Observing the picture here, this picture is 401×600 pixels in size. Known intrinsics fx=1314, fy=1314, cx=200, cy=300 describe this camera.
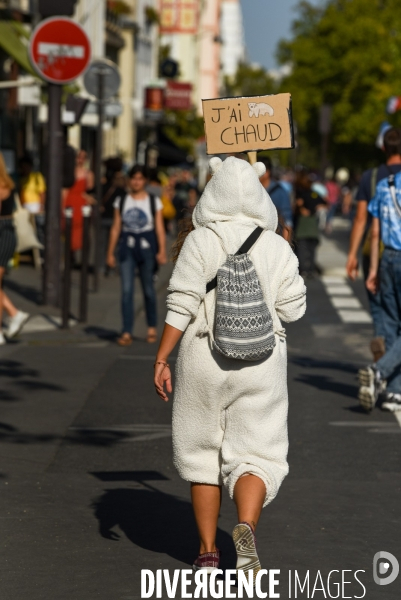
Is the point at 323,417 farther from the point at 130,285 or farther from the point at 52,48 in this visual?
the point at 52,48

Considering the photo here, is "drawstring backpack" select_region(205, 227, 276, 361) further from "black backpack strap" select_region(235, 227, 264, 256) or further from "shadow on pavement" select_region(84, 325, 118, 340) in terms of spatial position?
"shadow on pavement" select_region(84, 325, 118, 340)

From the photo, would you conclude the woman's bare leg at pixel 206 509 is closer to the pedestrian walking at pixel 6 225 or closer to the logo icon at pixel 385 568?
the logo icon at pixel 385 568

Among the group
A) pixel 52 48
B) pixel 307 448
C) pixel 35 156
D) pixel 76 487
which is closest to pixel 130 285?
pixel 52 48

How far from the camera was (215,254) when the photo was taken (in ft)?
16.6

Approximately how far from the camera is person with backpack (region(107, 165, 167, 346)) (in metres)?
12.8

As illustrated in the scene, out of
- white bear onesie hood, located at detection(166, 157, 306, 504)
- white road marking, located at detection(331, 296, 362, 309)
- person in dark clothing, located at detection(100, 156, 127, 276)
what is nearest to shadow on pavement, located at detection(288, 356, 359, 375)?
white road marking, located at detection(331, 296, 362, 309)

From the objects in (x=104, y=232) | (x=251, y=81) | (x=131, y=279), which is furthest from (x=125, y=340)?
(x=251, y=81)

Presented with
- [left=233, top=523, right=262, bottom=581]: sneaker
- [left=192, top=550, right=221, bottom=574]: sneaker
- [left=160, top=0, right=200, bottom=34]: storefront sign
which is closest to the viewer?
[left=233, top=523, right=262, bottom=581]: sneaker

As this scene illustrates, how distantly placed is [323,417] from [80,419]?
5.51 ft

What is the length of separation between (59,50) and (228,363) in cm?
1042

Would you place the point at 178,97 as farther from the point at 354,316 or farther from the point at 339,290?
the point at 354,316

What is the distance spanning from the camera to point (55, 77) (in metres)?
15.0

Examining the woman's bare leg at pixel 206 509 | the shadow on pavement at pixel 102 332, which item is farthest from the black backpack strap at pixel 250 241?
the shadow on pavement at pixel 102 332

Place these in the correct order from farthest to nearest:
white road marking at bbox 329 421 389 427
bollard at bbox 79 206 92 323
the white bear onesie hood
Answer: bollard at bbox 79 206 92 323 → white road marking at bbox 329 421 389 427 → the white bear onesie hood
